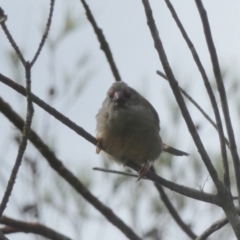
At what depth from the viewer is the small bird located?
12.1 feet

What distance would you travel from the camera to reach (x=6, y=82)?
2.39m

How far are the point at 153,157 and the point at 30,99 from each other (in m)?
1.75

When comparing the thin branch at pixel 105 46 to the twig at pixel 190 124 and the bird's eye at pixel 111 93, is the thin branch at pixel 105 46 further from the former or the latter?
the twig at pixel 190 124

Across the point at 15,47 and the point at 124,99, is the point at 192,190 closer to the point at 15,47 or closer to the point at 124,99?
the point at 15,47

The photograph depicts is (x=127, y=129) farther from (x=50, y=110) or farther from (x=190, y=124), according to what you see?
(x=190, y=124)

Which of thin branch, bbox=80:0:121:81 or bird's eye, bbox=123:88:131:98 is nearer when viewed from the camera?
thin branch, bbox=80:0:121:81

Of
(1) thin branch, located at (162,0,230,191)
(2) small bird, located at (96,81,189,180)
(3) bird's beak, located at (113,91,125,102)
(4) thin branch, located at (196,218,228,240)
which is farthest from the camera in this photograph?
(3) bird's beak, located at (113,91,125,102)

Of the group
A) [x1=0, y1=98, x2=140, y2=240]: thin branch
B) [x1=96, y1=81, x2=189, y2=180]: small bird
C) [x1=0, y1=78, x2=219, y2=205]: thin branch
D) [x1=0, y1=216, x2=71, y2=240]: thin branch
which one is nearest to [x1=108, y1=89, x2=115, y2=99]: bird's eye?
[x1=96, y1=81, x2=189, y2=180]: small bird

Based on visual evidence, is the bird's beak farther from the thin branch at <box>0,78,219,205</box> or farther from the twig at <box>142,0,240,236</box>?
the twig at <box>142,0,240,236</box>

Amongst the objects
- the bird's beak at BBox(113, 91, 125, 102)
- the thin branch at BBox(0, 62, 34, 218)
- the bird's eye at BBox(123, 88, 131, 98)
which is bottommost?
the thin branch at BBox(0, 62, 34, 218)

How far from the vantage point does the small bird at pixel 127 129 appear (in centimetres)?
370

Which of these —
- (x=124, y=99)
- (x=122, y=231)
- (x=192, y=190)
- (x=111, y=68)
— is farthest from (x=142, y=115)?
(x=192, y=190)

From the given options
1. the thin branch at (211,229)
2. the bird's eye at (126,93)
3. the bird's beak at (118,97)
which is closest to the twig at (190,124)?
the thin branch at (211,229)

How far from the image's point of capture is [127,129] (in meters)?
3.73
